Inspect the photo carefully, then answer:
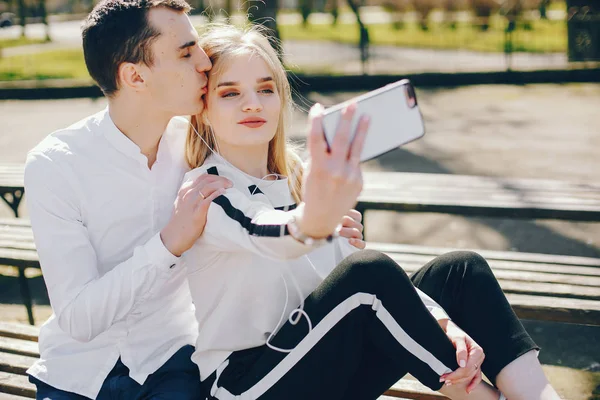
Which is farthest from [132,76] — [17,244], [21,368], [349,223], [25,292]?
[25,292]

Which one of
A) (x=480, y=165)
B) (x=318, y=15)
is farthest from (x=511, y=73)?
(x=318, y=15)

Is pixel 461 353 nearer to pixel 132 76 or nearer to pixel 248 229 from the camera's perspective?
pixel 248 229

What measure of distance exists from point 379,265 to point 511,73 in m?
9.25

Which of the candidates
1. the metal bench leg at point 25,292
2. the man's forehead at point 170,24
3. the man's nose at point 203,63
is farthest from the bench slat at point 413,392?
the metal bench leg at point 25,292

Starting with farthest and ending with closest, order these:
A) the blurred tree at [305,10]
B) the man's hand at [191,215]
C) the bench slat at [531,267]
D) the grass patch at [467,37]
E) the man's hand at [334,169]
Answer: the blurred tree at [305,10] < the grass patch at [467,37] < the bench slat at [531,267] < the man's hand at [191,215] < the man's hand at [334,169]

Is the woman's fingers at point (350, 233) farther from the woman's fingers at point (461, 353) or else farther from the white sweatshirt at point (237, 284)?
the woman's fingers at point (461, 353)

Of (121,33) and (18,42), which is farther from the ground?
(121,33)

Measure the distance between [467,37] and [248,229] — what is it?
13242 mm

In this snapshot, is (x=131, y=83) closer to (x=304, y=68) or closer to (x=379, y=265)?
Result: (x=379, y=265)

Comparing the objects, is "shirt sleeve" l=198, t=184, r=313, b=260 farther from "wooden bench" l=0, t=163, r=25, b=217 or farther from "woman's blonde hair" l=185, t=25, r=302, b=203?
"wooden bench" l=0, t=163, r=25, b=217

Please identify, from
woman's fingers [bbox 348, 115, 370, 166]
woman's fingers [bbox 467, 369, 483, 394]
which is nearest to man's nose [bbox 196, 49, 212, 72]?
woman's fingers [bbox 348, 115, 370, 166]

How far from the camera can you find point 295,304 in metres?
1.96

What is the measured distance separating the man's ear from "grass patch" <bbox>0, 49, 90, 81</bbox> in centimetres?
1120

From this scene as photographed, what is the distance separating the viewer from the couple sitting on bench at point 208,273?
6.00ft
